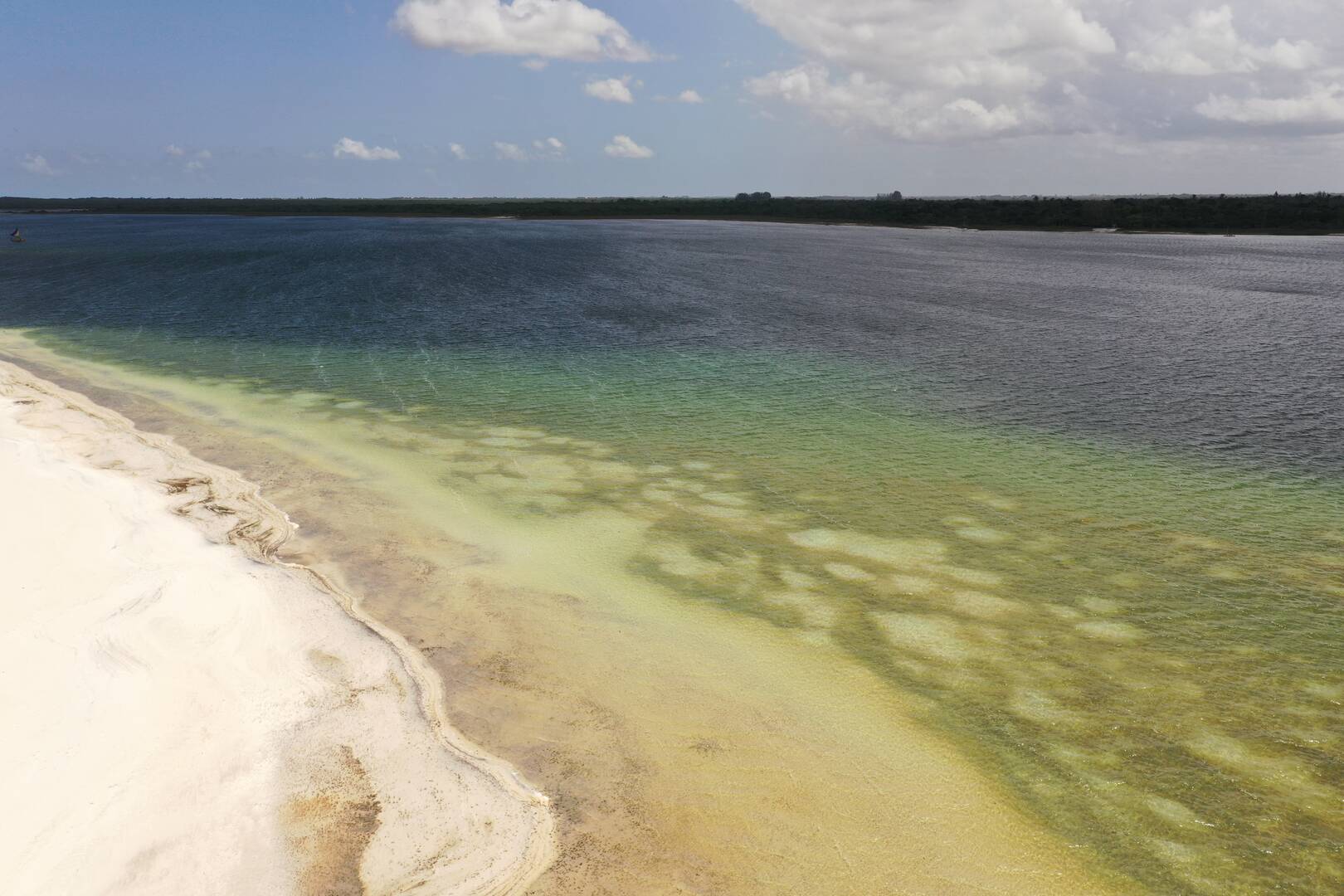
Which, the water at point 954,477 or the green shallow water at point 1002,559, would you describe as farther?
the water at point 954,477

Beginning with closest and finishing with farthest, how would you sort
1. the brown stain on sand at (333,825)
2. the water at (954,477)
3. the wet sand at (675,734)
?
1. the brown stain on sand at (333,825)
2. the wet sand at (675,734)
3. the water at (954,477)

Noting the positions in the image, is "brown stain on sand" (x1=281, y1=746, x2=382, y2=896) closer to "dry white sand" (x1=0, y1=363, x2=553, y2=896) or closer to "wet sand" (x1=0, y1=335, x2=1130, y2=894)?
"dry white sand" (x1=0, y1=363, x2=553, y2=896)

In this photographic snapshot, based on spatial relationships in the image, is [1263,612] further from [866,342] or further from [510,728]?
[866,342]

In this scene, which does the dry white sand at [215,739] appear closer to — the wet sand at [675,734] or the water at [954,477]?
the wet sand at [675,734]

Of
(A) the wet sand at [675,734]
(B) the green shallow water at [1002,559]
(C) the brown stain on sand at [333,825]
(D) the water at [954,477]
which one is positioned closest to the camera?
(C) the brown stain on sand at [333,825]

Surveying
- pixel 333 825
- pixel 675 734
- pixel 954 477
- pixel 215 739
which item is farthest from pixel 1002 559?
pixel 215 739

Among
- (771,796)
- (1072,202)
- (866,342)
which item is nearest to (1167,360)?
(866,342)

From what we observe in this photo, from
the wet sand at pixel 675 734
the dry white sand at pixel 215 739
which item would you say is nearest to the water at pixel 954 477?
the wet sand at pixel 675 734
